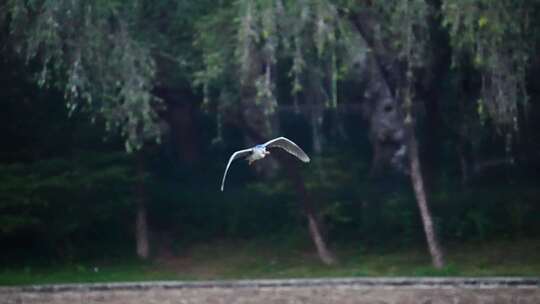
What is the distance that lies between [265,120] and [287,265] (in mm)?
3102

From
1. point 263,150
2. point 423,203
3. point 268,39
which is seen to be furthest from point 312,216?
point 263,150

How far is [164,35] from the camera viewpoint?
66.4ft

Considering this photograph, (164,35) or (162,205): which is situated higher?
(164,35)

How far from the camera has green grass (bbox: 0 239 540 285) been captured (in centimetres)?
2000

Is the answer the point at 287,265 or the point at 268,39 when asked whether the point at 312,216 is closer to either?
the point at 287,265

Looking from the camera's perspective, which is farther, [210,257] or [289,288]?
[210,257]

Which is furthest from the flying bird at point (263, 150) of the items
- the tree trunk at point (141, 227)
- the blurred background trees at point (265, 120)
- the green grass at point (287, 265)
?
the tree trunk at point (141, 227)

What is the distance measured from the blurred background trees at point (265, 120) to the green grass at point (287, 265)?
51cm

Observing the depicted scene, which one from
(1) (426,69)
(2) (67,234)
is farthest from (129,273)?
(1) (426,69)

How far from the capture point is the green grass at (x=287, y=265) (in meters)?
20.0

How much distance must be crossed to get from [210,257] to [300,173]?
2959 mm

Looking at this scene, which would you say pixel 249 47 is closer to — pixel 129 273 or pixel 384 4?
pixel 384 4

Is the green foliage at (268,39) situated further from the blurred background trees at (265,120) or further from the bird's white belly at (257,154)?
the bird's white belly at (257,154)

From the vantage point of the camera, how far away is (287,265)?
→ 22.1 metres
